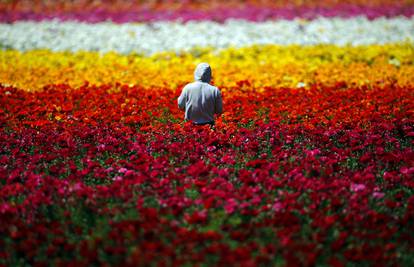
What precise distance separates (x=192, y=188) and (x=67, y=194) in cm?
113

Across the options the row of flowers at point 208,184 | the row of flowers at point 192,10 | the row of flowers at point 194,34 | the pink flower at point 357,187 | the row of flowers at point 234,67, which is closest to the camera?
the row of flowers at point 208,184

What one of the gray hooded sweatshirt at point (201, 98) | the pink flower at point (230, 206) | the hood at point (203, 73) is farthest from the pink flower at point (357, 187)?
the hood at point (203, 73)

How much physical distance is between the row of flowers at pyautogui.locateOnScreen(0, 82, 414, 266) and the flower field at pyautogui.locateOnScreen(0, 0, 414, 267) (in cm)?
2

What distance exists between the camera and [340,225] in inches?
182

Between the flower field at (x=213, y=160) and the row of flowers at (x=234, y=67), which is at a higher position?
the row of flowers at (x=234, y=67)

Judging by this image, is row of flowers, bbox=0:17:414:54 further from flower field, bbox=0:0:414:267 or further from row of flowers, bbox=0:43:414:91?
flower field, bbox=0:0:414:267

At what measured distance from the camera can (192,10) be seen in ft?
53.7

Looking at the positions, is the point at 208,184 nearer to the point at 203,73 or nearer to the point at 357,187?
the point at 357,187

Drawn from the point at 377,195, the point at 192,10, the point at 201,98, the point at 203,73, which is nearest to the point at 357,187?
the point at 377,195

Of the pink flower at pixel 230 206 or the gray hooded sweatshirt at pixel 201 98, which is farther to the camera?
the gray hooded sweatshirt at pixel 201 98

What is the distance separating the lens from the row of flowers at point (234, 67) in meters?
9.38

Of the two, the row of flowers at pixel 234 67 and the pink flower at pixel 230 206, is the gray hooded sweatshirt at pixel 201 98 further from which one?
the row of flowers at pixel 234 67

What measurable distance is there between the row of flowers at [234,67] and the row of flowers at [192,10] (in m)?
3.66

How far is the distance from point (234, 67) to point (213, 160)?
16.3ft
